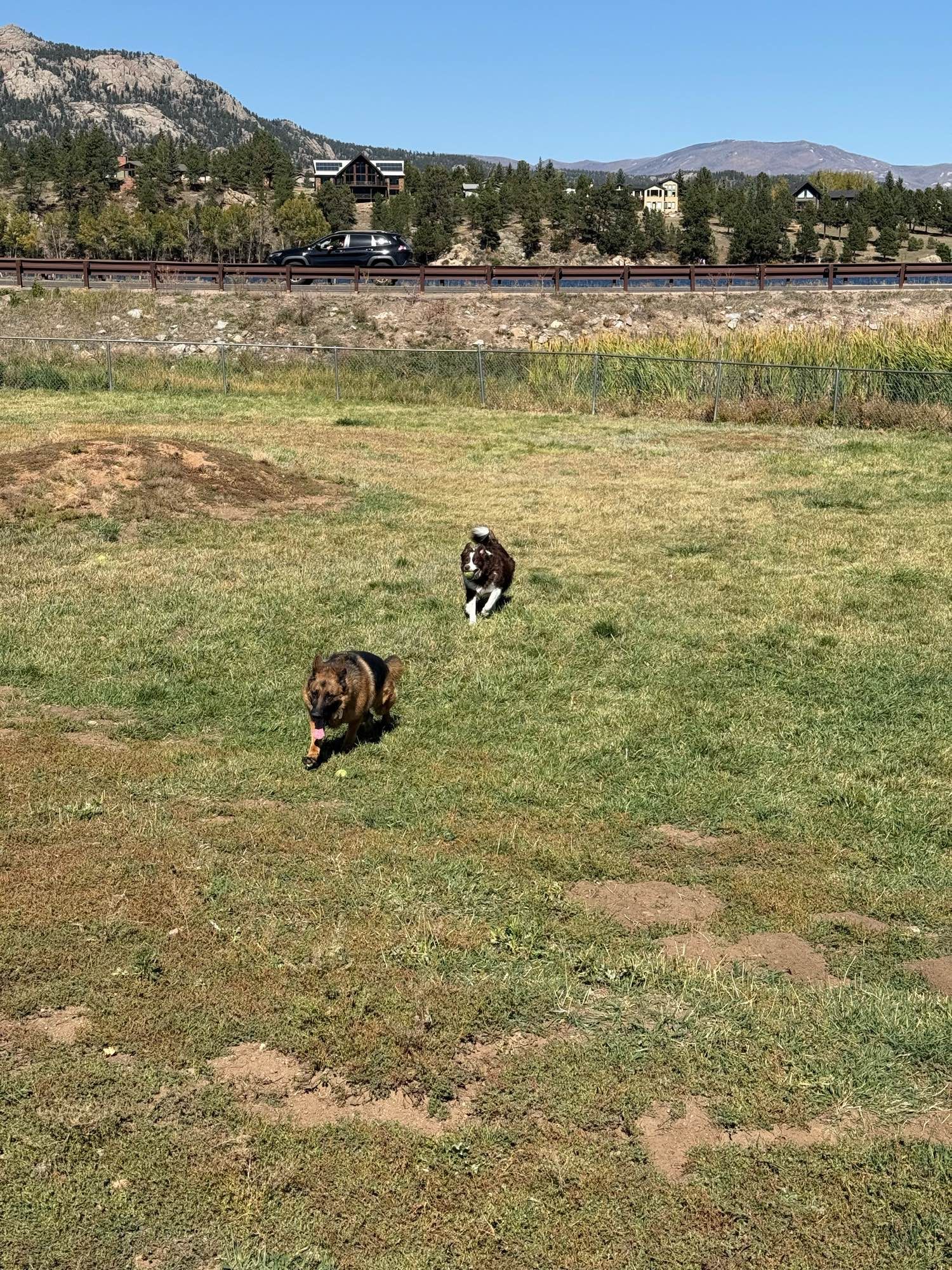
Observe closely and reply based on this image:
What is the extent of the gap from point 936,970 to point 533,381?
26384mm

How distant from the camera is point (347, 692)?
25.8ft

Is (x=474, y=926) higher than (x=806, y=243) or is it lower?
lower

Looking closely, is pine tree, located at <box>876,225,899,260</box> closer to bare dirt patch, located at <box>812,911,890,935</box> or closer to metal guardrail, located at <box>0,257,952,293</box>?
metal guardrail, located at <box>0,257,952,293</box>

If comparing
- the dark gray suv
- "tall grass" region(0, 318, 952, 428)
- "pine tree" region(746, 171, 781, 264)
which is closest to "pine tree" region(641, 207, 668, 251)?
"pine tree" region(746, 171, 781, 264)

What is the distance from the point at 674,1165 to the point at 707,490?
51.6 feet

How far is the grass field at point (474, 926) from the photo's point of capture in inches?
165

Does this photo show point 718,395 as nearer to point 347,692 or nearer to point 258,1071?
point 347,692

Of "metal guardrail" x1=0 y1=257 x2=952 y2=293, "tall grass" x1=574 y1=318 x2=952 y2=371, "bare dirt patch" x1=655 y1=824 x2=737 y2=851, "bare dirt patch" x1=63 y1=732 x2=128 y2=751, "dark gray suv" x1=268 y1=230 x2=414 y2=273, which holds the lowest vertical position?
"bare dirt patch" x1=655 y1=824 x2=737 y2=851

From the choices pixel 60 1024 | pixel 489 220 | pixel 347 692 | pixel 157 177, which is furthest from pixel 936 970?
pixel 157 177

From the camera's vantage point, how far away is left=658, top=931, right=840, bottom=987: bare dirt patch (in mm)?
5723

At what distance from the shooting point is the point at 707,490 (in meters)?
19.2

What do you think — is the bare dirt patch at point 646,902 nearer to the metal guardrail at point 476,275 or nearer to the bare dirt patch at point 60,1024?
the bare dirt patch at point 60,1024

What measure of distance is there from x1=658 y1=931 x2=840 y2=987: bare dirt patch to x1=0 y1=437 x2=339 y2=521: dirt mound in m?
11.7

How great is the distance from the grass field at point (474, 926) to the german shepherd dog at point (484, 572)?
36cm
